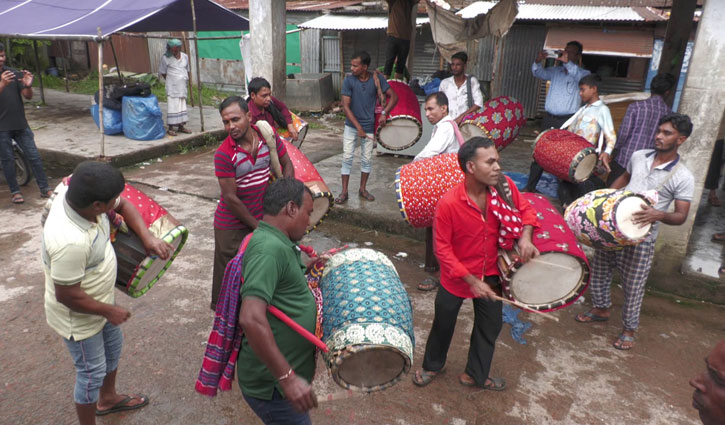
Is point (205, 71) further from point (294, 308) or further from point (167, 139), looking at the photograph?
point (294, 308)

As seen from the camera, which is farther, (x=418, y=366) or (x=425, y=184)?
(x=425, y=184)

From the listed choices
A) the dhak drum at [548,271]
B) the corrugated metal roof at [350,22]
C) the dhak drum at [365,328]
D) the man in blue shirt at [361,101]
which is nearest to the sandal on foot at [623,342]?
the dhak drum at [548,271]

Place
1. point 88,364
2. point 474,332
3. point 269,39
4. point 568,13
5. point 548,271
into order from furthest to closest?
1. point 568,13
2. point 269,39
3. point 474,332
4. point 548,271
5. point 88,364

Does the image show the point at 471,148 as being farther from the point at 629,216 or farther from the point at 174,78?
the point at 174,78

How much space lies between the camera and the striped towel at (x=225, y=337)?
188 centimetres

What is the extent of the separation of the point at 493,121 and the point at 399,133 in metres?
1.10

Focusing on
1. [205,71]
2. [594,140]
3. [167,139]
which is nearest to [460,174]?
[594,140]

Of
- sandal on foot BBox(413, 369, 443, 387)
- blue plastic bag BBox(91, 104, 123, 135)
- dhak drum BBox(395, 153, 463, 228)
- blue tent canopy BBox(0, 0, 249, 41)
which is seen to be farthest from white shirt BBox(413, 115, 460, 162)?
blue plastic bag BBox(91, 104, 123, 135)

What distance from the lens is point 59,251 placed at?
6.83 feet

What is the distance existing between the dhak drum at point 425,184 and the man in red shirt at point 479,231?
85cm

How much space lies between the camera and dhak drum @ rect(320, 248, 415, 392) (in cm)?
209

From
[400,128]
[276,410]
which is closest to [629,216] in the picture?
[276,410]

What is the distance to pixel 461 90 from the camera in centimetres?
609

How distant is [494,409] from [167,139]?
25.8ft
